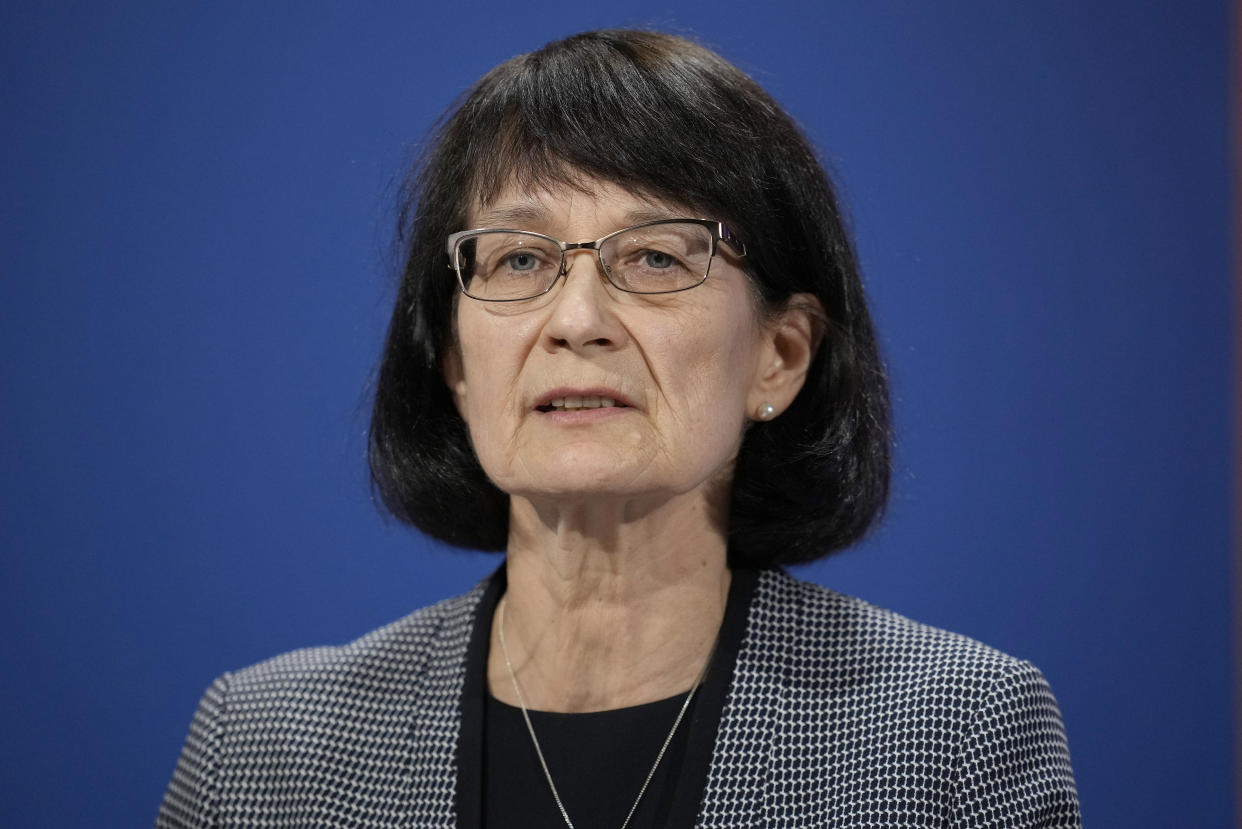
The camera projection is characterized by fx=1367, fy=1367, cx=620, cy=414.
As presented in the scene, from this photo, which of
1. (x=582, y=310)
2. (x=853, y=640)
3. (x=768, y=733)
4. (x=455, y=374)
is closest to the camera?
(x=582, y=310)

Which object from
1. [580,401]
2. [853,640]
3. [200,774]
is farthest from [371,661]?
[853,640]

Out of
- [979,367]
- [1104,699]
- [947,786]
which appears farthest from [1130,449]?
[947,786]

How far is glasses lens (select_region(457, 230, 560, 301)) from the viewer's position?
167cm

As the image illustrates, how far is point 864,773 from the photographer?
166cm

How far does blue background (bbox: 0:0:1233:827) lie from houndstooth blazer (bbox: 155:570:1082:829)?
664 millimetres

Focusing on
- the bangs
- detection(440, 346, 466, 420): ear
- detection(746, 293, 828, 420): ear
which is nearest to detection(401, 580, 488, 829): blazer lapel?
detection(440, 346, 466, 420): ear

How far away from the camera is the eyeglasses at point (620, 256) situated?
164 centimetres

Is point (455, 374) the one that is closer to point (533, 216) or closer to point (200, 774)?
point (533, 216)

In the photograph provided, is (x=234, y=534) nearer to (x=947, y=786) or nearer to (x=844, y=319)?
(x=844, y=319)

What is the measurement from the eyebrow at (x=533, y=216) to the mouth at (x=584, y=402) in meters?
0.21

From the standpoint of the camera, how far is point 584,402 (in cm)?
165

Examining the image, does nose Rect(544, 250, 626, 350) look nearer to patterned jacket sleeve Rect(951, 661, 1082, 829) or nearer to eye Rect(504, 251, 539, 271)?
eye Rect(504, 251, 539, 271)

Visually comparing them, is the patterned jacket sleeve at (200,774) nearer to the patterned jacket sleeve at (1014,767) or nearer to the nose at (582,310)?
the nose at (582,310)

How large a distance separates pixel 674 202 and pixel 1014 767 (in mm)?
797
